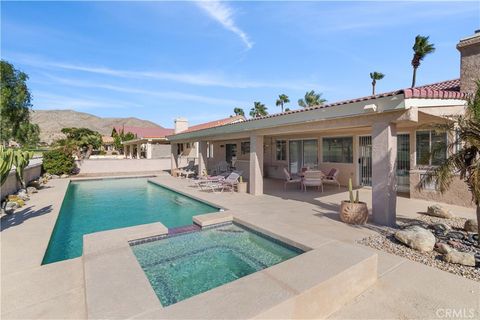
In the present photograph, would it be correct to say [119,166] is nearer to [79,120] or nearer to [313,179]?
[313,179]

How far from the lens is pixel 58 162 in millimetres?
21828

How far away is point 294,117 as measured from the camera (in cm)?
961

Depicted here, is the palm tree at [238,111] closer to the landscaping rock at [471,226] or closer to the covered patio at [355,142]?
the covered patio at [355,142]

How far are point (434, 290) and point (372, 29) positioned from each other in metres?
10.7

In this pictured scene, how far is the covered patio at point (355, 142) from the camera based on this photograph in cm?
705

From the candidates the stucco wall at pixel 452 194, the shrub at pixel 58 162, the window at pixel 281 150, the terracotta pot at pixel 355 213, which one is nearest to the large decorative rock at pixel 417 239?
the terracotta pot at pixel 355 213

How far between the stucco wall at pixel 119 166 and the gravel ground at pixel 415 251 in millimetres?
26015

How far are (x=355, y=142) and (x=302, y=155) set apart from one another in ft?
13.6

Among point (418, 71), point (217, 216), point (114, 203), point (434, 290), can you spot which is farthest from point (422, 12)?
point (418, 71)

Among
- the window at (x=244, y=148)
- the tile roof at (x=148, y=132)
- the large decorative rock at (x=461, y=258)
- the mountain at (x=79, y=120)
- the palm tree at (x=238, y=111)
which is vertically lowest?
the large decorative rock at (x=461, y=258)

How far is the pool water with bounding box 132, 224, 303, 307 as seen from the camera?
188 inches

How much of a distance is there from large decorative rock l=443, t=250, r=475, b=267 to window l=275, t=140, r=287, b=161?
14.1 m

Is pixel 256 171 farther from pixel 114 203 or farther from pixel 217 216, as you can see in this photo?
pixel 114 203

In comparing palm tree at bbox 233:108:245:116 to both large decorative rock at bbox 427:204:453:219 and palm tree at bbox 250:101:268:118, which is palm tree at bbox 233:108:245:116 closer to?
palm tree at bbox 250:101:268:118
